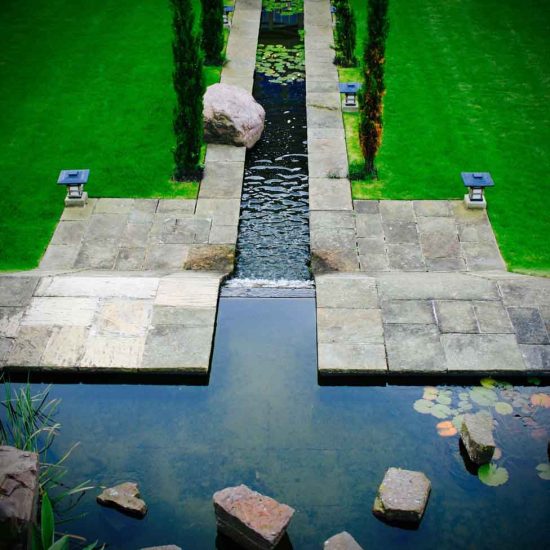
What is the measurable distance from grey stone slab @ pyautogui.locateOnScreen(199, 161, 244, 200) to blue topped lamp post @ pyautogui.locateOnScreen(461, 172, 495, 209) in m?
3.01

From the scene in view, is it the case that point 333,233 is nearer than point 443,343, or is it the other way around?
point 443,343

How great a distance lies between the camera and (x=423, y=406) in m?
6.40

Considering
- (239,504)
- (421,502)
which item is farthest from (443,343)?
(239,504)

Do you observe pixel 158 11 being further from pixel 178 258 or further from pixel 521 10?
pixel 178 258

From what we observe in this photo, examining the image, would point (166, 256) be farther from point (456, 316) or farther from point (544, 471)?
point (544, 471)

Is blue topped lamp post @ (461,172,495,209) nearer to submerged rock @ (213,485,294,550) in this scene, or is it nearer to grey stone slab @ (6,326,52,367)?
submerged rock @ (213,485,294,550)

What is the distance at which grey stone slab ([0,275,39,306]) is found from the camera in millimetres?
7504

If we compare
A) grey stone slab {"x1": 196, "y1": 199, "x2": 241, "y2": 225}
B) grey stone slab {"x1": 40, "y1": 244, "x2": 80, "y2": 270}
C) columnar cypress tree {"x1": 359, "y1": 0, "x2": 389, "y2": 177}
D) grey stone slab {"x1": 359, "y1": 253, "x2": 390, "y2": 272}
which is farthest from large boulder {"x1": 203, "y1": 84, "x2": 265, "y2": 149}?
grey stone slab {"x1": 359, "y1": 253, "x2": 390, "y2": 272}

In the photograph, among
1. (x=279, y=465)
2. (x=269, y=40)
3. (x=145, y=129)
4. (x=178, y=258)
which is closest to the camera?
(x=279, y=465)

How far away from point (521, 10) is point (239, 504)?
43.9 ft

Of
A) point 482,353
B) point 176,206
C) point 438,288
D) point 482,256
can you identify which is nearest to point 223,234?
point 176,206

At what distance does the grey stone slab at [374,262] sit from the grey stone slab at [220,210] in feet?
5.75

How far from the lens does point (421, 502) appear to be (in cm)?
539

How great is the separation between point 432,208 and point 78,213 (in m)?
4.63
